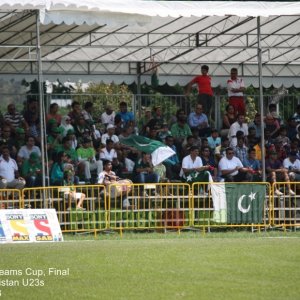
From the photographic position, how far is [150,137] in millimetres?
29484

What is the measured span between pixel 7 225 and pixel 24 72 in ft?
36.7

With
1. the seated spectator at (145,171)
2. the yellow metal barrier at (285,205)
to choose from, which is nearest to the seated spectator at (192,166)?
the seated spectator at (145,171)

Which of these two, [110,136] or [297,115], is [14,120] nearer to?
[110,136]

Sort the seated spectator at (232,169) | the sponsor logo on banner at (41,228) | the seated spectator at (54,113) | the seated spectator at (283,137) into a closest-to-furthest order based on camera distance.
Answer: the sponsor logo on banner at (41,228), the seated spectator at (232,169), the seated spectator at (54,113), the seated spectator at (283,137)

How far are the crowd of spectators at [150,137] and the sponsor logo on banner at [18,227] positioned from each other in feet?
9.25

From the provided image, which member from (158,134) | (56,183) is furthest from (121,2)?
(158,134)

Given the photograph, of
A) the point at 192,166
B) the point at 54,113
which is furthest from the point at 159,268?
the point at 54,113

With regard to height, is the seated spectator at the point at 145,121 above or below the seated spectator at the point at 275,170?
above

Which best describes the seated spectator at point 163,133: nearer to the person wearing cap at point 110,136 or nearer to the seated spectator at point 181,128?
the seated spectator at point 181,128

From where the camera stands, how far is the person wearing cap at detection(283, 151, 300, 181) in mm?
27484

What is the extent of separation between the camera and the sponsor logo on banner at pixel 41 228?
21.9 metres

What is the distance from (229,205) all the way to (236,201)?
0.18 meters

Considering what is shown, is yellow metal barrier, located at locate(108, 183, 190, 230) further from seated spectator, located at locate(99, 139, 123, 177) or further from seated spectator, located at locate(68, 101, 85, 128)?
seated spectator, located at locate(68, 101, 85, 128)

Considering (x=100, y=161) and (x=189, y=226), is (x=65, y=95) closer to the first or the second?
(x=100, y=161)
